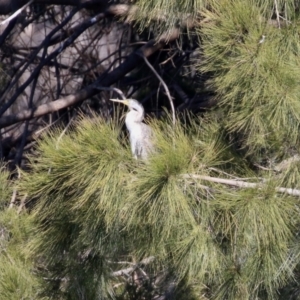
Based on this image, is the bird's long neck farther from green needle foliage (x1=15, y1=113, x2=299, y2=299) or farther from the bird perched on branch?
green needle foliage (x1=15, y1=113, x2=299, y2=299)

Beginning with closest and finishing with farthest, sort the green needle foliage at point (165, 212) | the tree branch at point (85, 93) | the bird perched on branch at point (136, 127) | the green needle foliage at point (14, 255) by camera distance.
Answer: the green needle foliage at point (165, 212) → the green needle foliage at point (14, 255) → the bird perched on branch at point (136, 127) → the tree branch at point (85, 93)

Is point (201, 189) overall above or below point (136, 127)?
above

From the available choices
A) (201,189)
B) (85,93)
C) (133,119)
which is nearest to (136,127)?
(133,119)

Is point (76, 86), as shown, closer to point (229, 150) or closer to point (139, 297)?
point (139, 297)

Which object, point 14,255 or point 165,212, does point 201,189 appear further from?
point 14,255

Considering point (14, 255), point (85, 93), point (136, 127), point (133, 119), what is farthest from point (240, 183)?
point (85, 93)

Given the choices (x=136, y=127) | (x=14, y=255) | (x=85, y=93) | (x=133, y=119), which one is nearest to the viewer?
(x=14, y=255)

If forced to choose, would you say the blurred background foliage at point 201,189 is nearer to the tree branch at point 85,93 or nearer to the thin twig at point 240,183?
the thin twig at point 240,183

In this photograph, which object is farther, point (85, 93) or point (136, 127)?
point (85, 93)

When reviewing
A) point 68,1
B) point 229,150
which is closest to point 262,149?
point 229,150

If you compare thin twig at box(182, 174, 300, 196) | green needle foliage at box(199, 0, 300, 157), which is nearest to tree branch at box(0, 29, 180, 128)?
green needle foliage at box(199, 0, 300, 157)

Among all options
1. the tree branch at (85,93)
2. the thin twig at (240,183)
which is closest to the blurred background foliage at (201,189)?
the thin twig at (240,183)

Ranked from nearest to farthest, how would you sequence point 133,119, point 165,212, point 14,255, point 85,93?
point 165,212, point 14,255, point 133,119, point 85,93

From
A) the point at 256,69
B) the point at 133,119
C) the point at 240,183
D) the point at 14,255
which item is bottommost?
the point at 133,119
